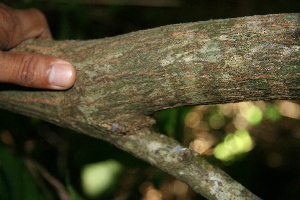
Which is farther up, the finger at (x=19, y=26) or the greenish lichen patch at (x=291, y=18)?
the greenish lichen patch at (x=291, y=18)

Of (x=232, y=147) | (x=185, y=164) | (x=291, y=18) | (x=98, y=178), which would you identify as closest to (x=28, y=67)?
(x=185, y=164)

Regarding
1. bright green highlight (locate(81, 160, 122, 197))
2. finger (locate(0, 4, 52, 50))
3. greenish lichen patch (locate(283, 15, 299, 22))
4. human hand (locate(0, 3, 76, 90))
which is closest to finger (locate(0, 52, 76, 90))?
human hand (locate(0, 3, 76, 90))

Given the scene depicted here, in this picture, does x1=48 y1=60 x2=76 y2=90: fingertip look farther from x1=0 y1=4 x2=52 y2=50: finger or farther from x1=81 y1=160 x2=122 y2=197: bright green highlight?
x1=81 y1=160 x2=122 y2=197: bright green highlight

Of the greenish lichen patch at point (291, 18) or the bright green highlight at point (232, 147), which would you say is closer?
the greenish lichen patch at point (291, 18)

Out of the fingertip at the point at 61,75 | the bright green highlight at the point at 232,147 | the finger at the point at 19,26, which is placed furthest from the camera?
the bright green highlight at the point at 232,147

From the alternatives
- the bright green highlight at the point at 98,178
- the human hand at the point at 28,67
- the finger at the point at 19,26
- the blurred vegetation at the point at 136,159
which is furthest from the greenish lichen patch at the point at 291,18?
the bright green highlight at the point at 98,178

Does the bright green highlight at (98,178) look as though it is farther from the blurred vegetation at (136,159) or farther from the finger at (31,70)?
the finger at (31,70)
